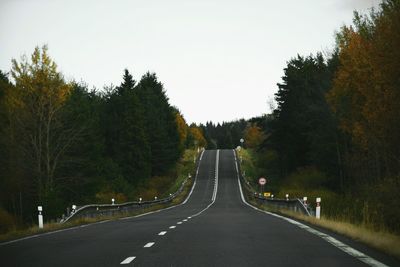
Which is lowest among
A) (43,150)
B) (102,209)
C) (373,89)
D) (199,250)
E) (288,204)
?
(288,204)

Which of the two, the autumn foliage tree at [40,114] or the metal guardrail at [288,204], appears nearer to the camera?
the metal guardrail at [288,204]

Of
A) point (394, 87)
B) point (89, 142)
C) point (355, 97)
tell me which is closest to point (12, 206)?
point (89, 142)

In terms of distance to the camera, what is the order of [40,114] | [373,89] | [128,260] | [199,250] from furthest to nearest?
[40,114]
[373,89]
[199,250]
[128,260]

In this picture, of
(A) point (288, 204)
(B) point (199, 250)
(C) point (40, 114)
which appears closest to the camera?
(B) point (199, 250)

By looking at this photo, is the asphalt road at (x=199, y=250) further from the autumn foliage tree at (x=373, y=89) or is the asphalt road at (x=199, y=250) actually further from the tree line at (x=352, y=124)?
the autumn foliage tree at (x=373, y=89)

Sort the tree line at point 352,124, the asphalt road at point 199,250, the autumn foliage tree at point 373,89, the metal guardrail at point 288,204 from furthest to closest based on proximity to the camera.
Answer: the metal guardrail at point 288,204
the autumn foliage tree at point 373,89
the tree line at point 352,124
the asphalt road at point 199,250

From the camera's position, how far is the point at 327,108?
188 ft

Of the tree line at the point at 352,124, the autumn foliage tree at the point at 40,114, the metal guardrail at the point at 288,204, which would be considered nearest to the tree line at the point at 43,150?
the autumn foliage tree at the point at 40,114

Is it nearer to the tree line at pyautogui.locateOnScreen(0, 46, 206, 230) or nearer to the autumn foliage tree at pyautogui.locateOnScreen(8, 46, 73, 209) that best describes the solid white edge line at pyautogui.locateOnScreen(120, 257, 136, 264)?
the tree line at pyautogui.locateOnScreen(0, 46, 206, 230)

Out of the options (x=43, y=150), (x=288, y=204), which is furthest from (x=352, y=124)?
(x=43, y=150)

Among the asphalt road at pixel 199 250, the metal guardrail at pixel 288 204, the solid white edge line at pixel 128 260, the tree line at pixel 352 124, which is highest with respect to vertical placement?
the tree line at pixel 352 124

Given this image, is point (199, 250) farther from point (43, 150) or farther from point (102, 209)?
point (43, 150)

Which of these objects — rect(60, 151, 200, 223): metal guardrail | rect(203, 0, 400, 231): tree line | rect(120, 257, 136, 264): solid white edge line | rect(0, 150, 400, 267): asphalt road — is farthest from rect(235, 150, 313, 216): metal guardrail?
rect(120, 257, 136, 264): solid white edge line

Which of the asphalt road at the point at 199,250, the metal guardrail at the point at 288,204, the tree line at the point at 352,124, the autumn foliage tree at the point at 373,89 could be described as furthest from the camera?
the metal guardrail at the point at 288,204
